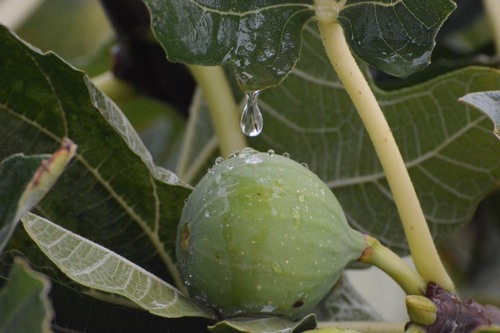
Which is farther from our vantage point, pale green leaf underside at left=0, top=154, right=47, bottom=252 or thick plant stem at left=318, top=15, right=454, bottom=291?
thick plant stem at left=318, top=15, right=454, bottom=291

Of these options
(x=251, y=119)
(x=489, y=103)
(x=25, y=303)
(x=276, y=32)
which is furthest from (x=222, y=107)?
(x=25, y=303)

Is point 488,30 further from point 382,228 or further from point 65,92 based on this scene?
point 65,92

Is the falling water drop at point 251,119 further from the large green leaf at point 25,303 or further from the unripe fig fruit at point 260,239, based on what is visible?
the large green leaf at point 25,303

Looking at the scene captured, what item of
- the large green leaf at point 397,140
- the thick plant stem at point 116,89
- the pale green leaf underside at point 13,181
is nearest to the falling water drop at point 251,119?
the large green leaf at point 397,140

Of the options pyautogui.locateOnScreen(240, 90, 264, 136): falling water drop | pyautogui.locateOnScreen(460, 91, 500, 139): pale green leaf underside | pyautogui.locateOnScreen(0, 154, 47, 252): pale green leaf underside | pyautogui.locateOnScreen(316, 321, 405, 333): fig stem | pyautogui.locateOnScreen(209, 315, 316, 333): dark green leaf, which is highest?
pyautogui.locateOnScreen(0, 154, 47, 252): pale green leaf underside

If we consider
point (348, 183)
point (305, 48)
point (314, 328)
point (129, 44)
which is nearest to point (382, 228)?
point (348, 183)

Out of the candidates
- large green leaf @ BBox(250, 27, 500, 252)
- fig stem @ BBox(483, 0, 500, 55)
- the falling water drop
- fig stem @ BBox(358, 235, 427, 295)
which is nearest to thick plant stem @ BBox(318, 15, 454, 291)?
fig stem @ BBox(358, 235, 427, 295)

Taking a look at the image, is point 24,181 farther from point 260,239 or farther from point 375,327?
point 375,327

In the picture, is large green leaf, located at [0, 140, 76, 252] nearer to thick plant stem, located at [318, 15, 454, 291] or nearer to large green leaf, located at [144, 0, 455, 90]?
large green leaf, located at [144, 0, 455, 90]
